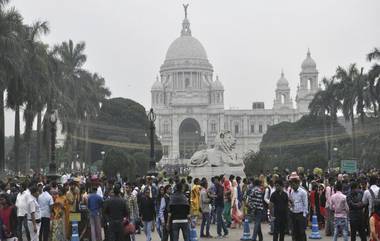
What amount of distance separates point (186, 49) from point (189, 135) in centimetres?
1829

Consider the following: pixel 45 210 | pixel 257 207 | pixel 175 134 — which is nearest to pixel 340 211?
pixel 257 207

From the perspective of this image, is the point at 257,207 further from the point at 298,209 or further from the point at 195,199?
the point at 195,199

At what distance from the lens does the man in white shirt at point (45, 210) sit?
50.9 ft

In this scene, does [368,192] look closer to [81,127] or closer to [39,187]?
[39,187]

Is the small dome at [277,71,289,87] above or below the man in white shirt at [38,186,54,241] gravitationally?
above

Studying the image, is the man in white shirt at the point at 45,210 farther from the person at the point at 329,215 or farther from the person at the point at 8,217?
the person at the point at 329,215

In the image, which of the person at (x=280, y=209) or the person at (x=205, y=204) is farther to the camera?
the person at (x=205, y=204)

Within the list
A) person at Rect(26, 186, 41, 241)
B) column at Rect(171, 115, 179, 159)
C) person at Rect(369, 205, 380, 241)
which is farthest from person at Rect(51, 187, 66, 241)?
column at Rect(171, 115, 179, 159)

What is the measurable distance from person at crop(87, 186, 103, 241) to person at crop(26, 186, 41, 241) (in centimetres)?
113

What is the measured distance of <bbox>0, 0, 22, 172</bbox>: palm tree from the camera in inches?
1289

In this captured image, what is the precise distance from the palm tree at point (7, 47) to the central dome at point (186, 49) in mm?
108698

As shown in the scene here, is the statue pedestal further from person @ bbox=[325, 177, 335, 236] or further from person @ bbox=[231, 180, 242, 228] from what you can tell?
person @ bbox=[325, 177, 335, 236]

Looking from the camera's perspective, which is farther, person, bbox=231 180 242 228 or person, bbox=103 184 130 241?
person, bbox=231 180 242 228

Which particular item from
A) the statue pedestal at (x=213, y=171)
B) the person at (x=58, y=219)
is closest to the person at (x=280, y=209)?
the person at (x=58, y=219)
